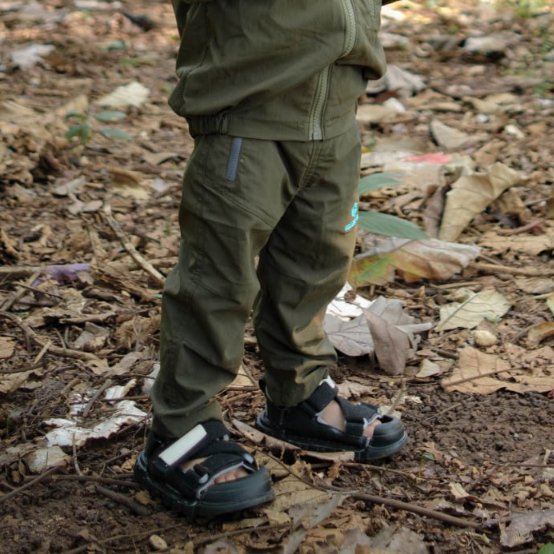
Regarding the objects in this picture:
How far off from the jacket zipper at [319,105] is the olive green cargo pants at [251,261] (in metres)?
0.03

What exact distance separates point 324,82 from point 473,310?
1.51m

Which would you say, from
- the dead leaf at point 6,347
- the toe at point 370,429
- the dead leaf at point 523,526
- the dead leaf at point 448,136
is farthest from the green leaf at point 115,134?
the dead leaf at point 523,526

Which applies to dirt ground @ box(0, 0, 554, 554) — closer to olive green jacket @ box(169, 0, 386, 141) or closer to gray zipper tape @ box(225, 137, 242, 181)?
gray zipper tape @ box(225, 137, 242, 181)

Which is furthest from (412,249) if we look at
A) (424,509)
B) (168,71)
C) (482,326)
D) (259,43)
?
(168,71)

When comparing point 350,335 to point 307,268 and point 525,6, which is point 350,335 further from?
point 525,6

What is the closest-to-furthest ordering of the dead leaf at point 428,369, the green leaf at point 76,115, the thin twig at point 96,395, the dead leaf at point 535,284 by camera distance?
the thin twig at point 96,395 → the dead leaf at point 428,369 → the dead leaf at point 535,284 → the green leaf at point 76,115

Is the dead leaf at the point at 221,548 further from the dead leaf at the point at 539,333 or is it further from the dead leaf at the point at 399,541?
the dead leaf at the point at 539,333

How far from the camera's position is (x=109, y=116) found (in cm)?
540

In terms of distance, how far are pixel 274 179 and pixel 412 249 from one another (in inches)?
65.8

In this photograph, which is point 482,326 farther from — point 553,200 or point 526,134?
point 526,134

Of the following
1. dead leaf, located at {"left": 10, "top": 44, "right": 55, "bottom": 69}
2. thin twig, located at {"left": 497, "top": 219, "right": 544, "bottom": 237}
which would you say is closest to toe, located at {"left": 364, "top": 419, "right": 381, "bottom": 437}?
thin twig, located at {"left": 497, "top": 219, "right": 544, "bottom": 237}

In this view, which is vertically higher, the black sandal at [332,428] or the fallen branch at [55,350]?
the black sandal at [332,428]

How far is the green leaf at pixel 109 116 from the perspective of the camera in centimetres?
540

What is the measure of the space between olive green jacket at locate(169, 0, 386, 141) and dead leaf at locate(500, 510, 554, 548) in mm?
1020
